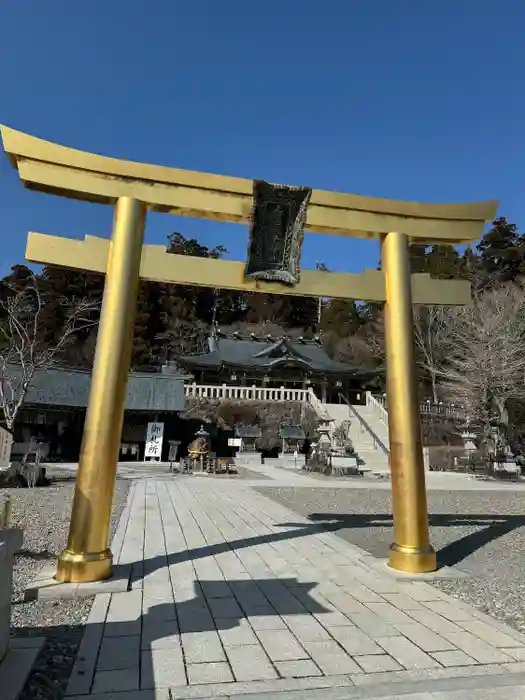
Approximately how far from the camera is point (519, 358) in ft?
79.6

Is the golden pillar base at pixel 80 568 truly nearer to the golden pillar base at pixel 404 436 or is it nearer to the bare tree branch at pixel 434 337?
the golden pillar base at pixel 404 436

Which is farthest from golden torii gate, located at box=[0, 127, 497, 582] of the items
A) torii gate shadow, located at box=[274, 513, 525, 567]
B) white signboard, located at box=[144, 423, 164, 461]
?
white signboard, located at box=[144, 423, 164, 461]

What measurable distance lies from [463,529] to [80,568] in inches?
234

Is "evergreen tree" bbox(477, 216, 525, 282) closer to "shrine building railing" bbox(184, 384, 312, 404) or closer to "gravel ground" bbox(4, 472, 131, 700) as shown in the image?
"shrine building railing" bbox(184, 384, 312, 404)

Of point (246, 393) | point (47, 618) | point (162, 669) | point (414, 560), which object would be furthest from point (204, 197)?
point (246, 393)

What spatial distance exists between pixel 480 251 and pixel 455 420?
72.3 ft

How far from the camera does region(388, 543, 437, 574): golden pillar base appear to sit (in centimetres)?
482

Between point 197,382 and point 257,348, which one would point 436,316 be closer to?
point 257,348

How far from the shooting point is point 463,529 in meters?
7.55

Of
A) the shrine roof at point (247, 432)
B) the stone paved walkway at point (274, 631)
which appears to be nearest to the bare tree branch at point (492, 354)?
the shrine roof at point (247, 432)

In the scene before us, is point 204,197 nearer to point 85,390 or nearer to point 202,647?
point 202,647

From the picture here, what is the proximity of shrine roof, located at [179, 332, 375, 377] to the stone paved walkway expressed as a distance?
26.4 meters

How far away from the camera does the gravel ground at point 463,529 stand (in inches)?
177

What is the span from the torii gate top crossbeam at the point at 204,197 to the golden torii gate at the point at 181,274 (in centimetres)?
1
